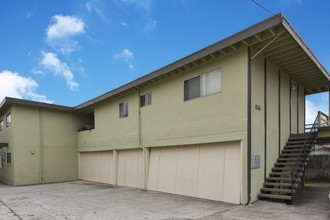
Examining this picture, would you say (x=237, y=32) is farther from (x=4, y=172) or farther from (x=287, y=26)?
(x=4, y=172)

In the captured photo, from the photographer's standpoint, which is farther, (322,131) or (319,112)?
(319,112)

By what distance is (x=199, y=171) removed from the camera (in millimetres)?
10891

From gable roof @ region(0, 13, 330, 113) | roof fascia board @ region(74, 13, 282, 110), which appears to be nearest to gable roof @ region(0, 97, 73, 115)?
roof fascia board @ region(74, 13, 282, 110)

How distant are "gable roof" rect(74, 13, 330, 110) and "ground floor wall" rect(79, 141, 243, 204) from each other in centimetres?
321

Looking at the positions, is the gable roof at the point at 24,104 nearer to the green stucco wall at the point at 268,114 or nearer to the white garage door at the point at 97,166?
the white garage door at the point at 97,166

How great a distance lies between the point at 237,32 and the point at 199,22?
2.45 m

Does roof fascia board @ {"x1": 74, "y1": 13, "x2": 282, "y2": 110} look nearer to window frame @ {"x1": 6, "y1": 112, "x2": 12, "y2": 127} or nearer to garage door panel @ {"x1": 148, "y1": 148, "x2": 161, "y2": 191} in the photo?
garage door panel @ {"x1": 148, "y1": 148, "x2": 161, "y2": 191}

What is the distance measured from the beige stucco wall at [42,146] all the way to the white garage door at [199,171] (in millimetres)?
8366

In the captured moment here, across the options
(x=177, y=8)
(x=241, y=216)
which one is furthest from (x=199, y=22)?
(x=241, y=216)

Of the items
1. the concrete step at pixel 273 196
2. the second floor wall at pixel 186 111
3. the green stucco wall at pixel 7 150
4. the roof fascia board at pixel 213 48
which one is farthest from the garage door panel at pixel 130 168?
the green stucco wall at pixel 7 150

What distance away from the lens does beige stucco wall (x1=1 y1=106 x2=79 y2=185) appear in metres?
17.2

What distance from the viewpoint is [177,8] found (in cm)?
1002

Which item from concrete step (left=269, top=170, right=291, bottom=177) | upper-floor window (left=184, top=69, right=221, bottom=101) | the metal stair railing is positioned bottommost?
concrete step (left=269, top=170, right=291, bottom=177)

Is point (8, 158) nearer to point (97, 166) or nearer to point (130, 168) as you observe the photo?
point (97, 166)
